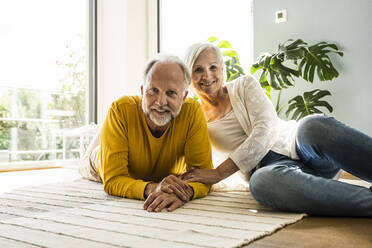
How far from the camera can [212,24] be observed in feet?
12.7

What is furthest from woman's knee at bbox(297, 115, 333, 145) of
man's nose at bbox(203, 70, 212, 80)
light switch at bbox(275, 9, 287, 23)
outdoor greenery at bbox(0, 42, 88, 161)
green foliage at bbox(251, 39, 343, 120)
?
outdoor greenery at bbox(0, 42, 88, 161)

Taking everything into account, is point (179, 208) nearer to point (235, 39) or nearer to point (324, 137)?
point (324, 137)

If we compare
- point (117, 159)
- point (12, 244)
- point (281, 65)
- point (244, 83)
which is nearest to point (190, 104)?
point (244, 83)

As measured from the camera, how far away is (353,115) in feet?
10.2

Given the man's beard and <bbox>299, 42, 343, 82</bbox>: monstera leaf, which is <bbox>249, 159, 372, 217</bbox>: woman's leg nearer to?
the man's beard

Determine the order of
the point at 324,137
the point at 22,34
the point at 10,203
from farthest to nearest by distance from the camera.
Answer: the point at 22,34 < the point at 10,203 < the point at 324,137

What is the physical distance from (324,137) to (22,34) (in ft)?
11.0

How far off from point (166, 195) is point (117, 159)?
1.03 ft

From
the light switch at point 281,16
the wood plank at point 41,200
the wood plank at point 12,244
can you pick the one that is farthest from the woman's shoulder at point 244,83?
the light switch at point 281,16

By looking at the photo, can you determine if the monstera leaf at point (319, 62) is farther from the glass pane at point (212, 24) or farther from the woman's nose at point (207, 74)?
the woman's nose at point (207, 74)

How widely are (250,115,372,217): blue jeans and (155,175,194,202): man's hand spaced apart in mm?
282

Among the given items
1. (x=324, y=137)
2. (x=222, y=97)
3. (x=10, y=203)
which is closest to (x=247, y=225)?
(x=324, y=137)

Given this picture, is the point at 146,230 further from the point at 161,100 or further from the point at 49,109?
the point at 49,109

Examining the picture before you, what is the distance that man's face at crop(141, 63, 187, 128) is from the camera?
59.9 inches
